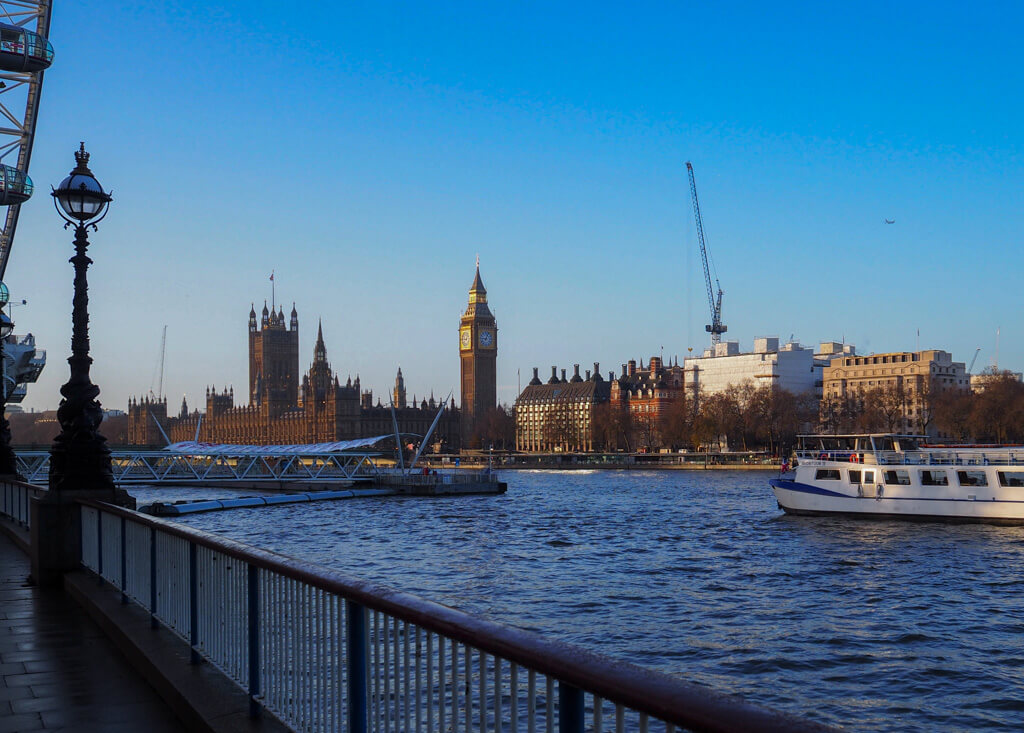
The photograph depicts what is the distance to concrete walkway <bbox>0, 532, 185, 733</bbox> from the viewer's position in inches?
262

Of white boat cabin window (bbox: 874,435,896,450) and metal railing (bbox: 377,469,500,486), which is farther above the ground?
white boat cabin window (bbox: 874,435,896,450)

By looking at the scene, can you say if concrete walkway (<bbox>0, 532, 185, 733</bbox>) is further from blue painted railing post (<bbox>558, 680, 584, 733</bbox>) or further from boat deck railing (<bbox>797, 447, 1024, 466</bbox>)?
boat deck railing (<bbox>797, 447, 1024, 466</bbox>)

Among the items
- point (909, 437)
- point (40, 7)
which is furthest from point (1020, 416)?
point (40, 7)

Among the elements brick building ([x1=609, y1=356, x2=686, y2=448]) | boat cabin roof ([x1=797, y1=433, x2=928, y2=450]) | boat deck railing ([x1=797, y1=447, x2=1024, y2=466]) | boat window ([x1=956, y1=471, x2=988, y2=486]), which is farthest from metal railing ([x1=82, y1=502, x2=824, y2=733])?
brick building ([x1=609, y1=356, x2=686, y2=448])

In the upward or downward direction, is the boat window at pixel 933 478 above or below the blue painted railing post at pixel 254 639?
below

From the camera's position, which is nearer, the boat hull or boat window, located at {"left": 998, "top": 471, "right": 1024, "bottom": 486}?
the boat hull

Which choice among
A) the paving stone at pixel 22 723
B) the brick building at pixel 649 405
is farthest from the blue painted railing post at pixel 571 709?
the brick building at pixel 649 405

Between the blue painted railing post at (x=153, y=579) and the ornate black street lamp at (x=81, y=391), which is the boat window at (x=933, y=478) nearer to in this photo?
the ornate black street lamp at (x=81, y=391)

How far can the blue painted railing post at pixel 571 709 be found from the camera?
3.14 m

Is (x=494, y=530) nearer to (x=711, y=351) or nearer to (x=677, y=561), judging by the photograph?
(x=677, y=561)

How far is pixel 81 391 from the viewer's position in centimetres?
1366

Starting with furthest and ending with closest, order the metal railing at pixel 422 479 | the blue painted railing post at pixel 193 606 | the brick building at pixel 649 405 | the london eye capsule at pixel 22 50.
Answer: the brick building at pixel 649 405, the metal railing at pixel 422 479, the london eye capsule at pixel 22 50, the blue painted railing post at pixel 193 606

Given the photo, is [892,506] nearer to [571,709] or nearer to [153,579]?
[153,579]

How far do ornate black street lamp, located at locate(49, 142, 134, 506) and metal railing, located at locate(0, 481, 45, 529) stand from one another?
2294mm
